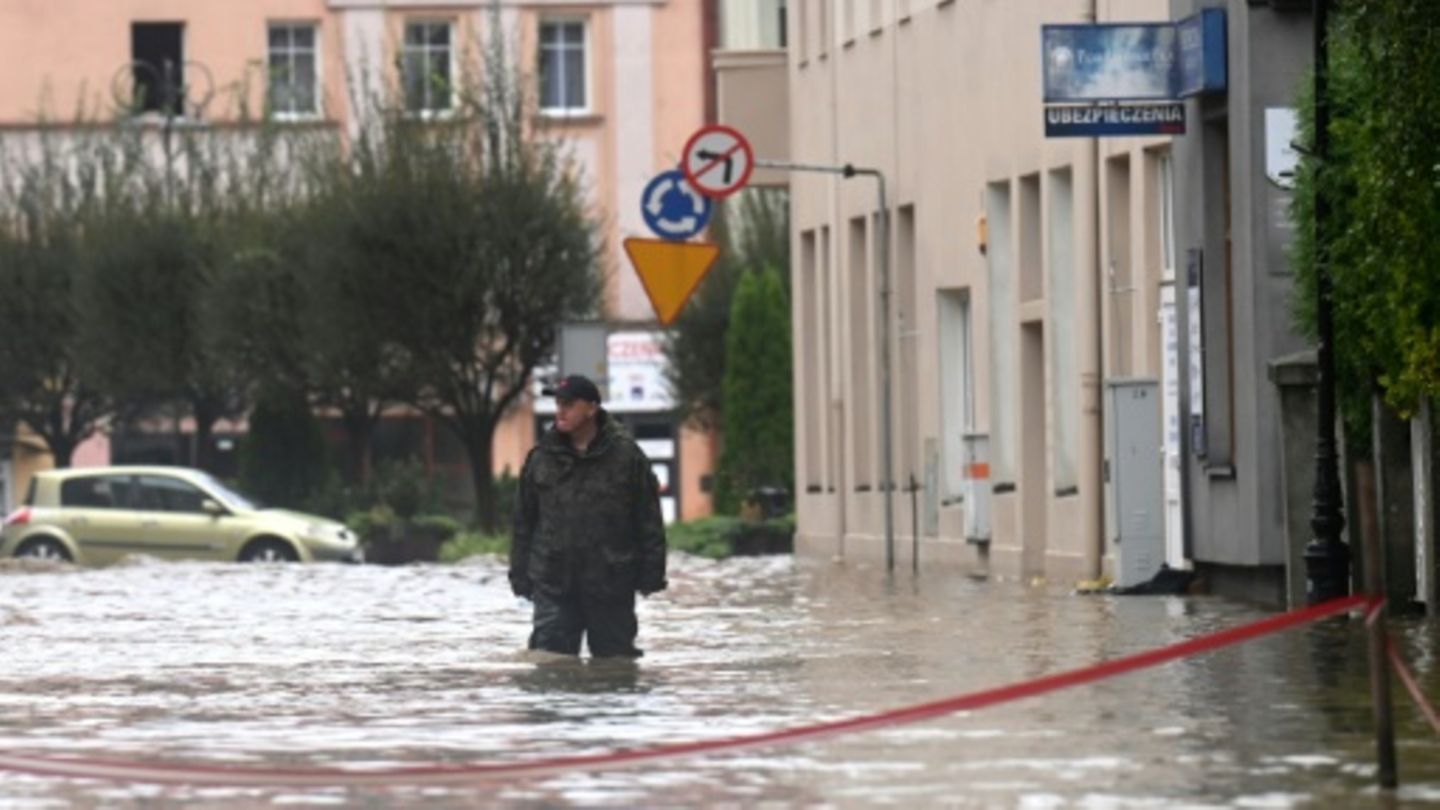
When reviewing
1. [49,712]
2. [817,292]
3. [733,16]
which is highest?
[733,16]

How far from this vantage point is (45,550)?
54.0m

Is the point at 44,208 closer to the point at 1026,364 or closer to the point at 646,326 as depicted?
the point at 646,326

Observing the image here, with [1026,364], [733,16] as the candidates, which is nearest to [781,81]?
[733,16]

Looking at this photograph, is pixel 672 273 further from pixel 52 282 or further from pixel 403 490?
pixel 52 282

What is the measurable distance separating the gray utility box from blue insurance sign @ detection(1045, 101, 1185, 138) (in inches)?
87.0

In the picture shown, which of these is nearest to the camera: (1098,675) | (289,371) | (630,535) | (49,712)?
(1098,675)

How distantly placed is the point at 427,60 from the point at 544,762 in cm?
5236

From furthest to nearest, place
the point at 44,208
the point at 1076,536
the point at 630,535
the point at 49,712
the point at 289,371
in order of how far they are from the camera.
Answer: the point at 44,208, the point at 289,371, the point at 1076,536, the point at 630,535, the point at 49,712

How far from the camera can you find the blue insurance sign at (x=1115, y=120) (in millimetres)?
31312

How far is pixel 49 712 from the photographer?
19906 mm

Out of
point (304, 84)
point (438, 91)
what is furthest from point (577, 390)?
point (304, 84)

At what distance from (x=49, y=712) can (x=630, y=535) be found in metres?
3.69

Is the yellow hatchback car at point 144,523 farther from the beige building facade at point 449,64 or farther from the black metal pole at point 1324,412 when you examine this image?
the black metal pole at point 1324,412

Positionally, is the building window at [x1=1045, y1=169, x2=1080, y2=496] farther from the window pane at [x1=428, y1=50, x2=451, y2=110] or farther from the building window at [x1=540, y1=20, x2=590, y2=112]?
the building window at [x1=540, y1=20, x2=590, y2=112]
